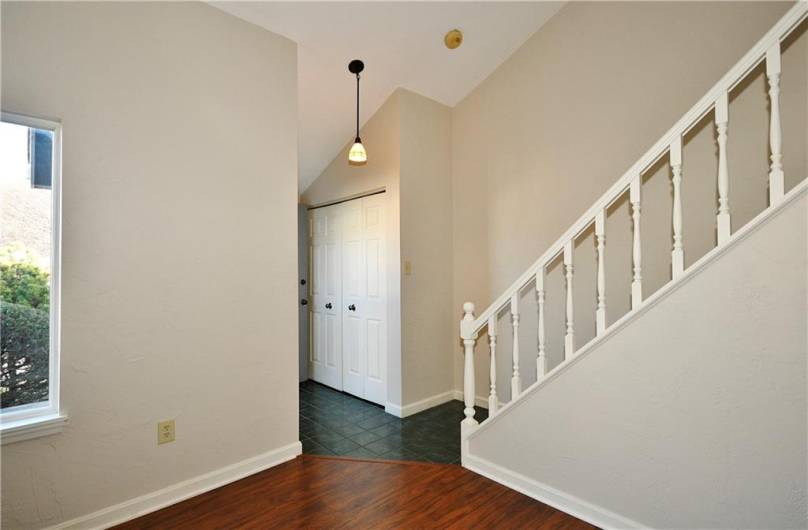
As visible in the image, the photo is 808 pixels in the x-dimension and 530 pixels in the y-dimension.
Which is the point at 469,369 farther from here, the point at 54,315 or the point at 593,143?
the point at 54,315

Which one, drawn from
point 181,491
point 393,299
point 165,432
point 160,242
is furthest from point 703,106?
point 181,491

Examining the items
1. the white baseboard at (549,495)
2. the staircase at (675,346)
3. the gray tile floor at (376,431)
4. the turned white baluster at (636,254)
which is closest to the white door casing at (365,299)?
the gray tile floor at (376,431)

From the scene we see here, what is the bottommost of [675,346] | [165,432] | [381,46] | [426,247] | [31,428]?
[165,432]

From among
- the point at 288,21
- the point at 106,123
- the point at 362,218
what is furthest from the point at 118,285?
the point at 362,218

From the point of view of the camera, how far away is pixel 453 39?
290 cm

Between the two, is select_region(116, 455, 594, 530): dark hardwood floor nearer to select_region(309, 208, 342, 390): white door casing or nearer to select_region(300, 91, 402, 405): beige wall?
select_region(300, 91, 402, 405): beige wall

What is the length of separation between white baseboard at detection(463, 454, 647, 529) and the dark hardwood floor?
0.04 metres

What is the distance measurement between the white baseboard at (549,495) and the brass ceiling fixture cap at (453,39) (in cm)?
292

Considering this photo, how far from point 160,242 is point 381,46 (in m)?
2.01

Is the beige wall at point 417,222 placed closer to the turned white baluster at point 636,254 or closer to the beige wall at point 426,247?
the beige wall at point 426,247

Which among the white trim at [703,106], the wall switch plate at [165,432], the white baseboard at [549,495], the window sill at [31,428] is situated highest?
the white trim at [703,106]

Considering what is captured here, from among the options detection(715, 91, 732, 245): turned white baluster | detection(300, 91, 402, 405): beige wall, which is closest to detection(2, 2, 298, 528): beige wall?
detection(300, 91, 402, 405): beige wall

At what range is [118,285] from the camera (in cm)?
192

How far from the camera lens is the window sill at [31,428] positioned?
1.63 metres
